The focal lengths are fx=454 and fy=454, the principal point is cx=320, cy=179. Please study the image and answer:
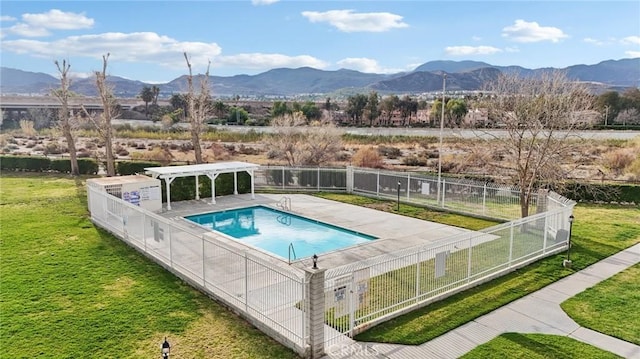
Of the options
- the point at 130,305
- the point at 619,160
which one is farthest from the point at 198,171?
the point at 619,160

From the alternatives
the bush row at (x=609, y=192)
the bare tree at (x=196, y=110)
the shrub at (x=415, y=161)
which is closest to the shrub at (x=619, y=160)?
the bush row at (x=609, y=192)

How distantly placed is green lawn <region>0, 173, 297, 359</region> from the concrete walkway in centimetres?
173

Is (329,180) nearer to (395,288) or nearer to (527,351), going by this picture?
(395,288)

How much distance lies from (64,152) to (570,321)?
4327cm

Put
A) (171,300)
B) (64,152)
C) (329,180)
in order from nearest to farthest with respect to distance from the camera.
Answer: (171,300), (329,180), (64,152)

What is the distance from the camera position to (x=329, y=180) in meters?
25.1

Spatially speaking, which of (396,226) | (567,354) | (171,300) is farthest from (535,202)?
(171,300)

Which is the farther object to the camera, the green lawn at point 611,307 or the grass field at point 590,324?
the green lawn at point 611,307

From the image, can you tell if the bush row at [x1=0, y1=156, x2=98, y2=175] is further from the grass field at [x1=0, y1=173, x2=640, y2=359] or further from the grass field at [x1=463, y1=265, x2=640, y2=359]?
the grass field at [x1=463, y1=265, x2=640, y2=359]

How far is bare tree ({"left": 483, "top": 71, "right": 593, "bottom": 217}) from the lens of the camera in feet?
52.0

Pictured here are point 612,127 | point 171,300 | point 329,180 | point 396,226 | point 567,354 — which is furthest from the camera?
point 612,127

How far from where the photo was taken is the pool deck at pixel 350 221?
14.1 m

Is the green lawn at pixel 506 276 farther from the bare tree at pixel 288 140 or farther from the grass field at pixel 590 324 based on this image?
the bare tree at pixel 288 140

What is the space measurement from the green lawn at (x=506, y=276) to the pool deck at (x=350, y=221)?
131 cm
